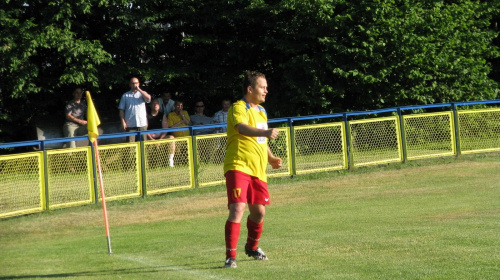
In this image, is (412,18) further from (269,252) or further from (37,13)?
(269,252)

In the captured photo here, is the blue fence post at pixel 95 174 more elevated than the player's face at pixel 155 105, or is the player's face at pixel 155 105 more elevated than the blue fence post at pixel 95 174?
the player's face at pixel 155 105

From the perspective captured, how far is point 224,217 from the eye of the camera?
45.1 ft

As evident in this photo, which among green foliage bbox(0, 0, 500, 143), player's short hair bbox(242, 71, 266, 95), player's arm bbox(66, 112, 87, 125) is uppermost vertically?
green foliage bbox(0, 0, 500, 143)

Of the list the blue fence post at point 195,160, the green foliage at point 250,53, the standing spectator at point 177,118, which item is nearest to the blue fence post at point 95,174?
the blue fence post at point 195,160

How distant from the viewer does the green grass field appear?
8.52 metres

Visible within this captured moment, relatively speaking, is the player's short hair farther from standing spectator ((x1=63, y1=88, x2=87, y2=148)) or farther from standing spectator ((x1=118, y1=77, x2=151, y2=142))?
standing spectator ((x1=63, y1=88, x2=87, y2=148))

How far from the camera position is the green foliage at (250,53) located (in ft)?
69.7

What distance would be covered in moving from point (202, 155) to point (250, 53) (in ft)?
26.0

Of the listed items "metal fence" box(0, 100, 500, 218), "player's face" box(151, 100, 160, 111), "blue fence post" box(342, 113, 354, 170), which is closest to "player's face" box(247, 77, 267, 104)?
"metal fence" box(0, 100, 500, 218)

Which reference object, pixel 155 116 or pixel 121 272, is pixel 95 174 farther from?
pixel 121 272

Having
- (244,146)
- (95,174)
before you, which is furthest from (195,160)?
(244,146)

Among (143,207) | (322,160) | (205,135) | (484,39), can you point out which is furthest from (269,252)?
(484,39)

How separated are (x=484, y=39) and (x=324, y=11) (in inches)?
237

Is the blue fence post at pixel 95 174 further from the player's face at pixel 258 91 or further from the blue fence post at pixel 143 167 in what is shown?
the player's face at pixel 258 91
